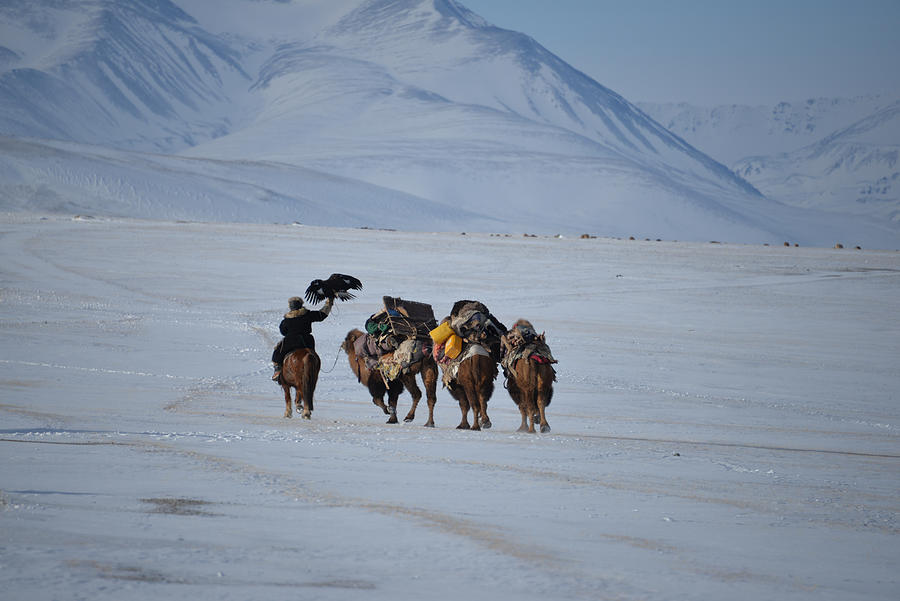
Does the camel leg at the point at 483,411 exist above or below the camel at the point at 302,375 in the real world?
below

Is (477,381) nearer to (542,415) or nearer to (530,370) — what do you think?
(530,370)

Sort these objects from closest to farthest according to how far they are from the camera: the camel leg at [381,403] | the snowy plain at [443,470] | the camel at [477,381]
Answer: the snowy plain at [443,470] < the camel at [477,381] < the camel leg at [381,403]

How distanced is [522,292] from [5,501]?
26.5 meters

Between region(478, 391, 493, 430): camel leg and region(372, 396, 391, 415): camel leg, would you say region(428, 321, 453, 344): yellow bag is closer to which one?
region(478, 391, 493, 430): camel leg

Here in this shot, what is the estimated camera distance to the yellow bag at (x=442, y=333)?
1205cm

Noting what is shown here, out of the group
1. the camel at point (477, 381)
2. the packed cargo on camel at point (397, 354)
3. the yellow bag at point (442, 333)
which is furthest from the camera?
the packed cargo on camel at point (397, 354)

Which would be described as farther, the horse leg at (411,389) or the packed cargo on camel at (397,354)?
the horse leg at (411,389)

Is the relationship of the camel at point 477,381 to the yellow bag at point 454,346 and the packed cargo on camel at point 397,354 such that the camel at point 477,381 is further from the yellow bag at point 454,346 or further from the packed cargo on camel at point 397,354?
the packed cargo on camel at point 397,354

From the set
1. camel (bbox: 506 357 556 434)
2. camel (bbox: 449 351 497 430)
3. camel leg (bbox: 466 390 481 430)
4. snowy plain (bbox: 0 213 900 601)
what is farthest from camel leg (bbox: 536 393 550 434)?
camel leg (bbox: 466 390 481 430)

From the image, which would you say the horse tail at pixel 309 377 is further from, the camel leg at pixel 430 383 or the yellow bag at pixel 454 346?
the yellow bag at pixel 454 346

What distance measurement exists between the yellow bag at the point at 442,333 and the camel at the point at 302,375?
4.17 feet

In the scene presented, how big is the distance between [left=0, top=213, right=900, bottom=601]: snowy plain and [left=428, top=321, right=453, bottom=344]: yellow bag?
3.39ft

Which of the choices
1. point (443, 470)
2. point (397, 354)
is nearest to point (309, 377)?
point (397, 354)

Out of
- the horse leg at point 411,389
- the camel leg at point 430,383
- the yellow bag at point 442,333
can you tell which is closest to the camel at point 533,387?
the yellow bag at point 442,333
